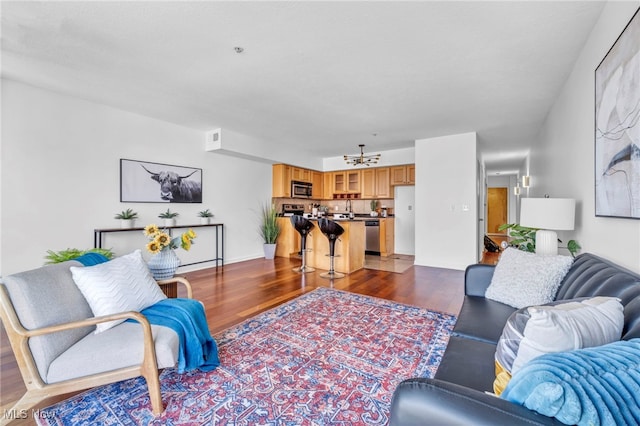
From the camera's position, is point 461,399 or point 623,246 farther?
point 623,246

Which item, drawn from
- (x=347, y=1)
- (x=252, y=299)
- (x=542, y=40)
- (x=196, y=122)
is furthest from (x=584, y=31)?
(x=196, y=122)

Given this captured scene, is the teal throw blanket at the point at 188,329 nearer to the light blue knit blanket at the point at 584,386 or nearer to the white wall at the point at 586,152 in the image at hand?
the light blue knit blanket at the point at 584,386

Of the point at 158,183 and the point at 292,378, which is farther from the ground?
the point at 158,183

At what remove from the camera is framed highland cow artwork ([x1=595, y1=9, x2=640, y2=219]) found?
1.39m

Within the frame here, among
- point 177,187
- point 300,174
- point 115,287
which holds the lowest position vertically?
point 115,287

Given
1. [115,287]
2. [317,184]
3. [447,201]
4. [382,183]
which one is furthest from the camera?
[317,184]

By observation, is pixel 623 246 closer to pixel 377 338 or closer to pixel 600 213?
pixel 600 213

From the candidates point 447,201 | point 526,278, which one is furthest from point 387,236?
point 526,278

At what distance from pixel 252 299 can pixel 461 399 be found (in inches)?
114

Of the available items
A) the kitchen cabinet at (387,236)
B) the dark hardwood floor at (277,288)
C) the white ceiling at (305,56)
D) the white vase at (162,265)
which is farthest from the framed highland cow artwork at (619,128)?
the kitchen cabinet at (387,236)

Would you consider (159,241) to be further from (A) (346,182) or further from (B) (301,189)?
(A) (346,182)

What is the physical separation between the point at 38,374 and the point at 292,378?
1.32 m

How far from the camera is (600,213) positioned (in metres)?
1.86

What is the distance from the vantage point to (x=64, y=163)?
343 centimetres
